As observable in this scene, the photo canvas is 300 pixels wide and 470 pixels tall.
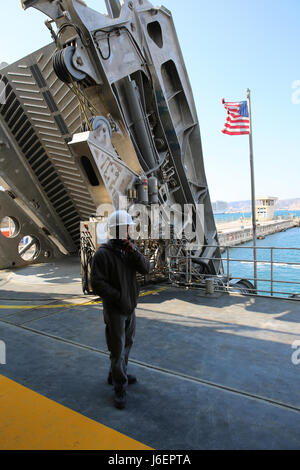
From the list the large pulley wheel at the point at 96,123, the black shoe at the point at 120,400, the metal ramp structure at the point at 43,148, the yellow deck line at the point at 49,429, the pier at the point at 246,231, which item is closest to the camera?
the yellow deck line at the point at 49,429

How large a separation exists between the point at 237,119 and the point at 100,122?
867 cm

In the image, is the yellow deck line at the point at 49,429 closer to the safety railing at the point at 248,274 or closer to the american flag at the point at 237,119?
the safety railing at the point at 248,274

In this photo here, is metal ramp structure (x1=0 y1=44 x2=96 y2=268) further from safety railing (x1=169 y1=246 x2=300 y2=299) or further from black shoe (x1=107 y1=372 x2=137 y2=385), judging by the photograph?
black shoe (x1=107 y1=372 x2=137 y2=385)

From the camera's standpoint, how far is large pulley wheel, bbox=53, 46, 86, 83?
731 centimetres

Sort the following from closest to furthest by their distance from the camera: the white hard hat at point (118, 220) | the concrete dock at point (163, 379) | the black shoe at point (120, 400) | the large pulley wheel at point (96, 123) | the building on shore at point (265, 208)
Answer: the concrete dock at point (163, 379), the black shoe at point (120, 400), the white hard hat at point (118, 220), the large pulley wheel at point (96, 123), the building on shore at point (265, 208)

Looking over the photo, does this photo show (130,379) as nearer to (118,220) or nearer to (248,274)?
(118,220)

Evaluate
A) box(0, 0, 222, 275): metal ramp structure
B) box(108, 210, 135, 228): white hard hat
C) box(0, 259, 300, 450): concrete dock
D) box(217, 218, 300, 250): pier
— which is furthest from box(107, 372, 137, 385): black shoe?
box(217, 218, 300, 250): pier

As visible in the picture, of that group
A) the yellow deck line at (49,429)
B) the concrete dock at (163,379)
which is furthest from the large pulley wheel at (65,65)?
the yellow deck line at (49,429)

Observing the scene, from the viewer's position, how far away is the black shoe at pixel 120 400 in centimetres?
309

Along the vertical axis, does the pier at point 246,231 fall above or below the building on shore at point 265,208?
below

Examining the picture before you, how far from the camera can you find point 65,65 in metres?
Answer: 7.30

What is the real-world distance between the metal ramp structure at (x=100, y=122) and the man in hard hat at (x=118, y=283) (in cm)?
464

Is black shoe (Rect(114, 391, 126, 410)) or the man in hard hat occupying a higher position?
the man in hard hat
